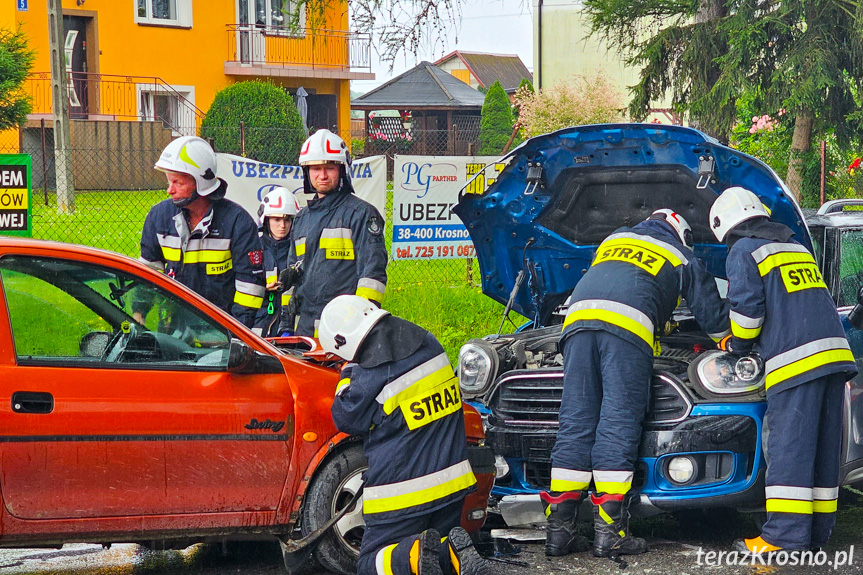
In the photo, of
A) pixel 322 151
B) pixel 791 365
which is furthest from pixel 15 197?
pixel 791 365

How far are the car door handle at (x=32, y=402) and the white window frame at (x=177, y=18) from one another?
935 inches

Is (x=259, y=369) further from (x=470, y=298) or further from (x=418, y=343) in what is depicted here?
(x=470, y=298)

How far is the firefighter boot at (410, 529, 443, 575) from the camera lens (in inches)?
161

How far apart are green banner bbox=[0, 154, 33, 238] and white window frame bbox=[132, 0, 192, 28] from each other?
1948 cm

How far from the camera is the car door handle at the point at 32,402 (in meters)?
4.19

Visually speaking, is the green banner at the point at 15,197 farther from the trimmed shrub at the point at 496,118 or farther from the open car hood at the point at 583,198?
the trimmed shrub at the point at 496,118

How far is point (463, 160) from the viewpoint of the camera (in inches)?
436

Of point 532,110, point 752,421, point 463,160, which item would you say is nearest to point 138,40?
point 532,110

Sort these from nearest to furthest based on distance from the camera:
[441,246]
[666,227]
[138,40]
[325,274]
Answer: [666,227] → [325,274] → [441,246] → [138,40]

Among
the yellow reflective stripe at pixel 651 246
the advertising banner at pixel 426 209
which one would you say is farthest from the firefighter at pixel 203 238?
the advertising banner at pixel 426 209

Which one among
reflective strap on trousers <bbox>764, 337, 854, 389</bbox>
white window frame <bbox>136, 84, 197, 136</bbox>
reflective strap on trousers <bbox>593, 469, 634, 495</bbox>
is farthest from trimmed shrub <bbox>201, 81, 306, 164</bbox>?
reflective strap on trousers <bbox>764, 337, 854, 389</bbox>

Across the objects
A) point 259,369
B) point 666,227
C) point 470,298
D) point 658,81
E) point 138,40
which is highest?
point 138,40

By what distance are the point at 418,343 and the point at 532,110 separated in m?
26.4

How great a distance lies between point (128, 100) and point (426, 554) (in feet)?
77.8
